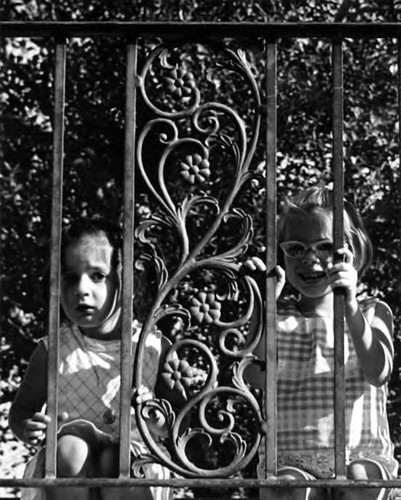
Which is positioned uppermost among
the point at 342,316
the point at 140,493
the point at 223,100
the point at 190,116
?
the point at 223,100

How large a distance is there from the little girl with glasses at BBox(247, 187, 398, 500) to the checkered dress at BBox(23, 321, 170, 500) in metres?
0.29

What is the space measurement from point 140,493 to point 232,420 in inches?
27.0

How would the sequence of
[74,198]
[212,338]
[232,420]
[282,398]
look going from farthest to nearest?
[74,198], [212,338], [282,398], [232,420]

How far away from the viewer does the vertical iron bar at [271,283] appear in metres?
3.42

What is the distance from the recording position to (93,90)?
7.65 m

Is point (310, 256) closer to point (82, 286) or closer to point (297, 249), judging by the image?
point (297, 249)

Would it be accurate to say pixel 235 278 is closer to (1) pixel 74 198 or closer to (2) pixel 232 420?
(2) pixel 232 420

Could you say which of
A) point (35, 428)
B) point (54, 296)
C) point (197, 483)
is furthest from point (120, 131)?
point (197, 483)

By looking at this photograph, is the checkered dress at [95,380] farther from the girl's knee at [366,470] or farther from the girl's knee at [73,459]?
the girl's knee at [366,470]

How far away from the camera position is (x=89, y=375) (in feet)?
14.4

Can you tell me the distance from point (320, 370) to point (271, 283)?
3.18ft

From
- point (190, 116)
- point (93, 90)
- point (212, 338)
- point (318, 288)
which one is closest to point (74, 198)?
point (93, 90)

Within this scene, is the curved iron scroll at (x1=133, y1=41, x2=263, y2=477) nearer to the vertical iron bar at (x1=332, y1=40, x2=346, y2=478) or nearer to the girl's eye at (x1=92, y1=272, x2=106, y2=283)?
the vertical iron bar at (x1=332, y1=40, x2=346, y2=478)

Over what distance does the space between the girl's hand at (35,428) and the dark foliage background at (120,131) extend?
333 centimetres
